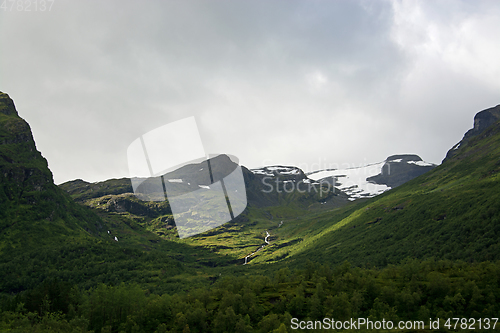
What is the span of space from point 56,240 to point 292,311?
584 ft

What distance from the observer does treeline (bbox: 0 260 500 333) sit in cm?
7112

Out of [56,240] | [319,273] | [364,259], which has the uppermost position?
[56,240]

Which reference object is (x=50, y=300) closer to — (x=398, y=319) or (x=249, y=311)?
(x=249, y=311)

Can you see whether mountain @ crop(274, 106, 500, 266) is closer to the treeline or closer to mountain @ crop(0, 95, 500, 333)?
mountain @ crop(0, 95, 500, 333)

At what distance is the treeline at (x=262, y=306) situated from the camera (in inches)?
2800

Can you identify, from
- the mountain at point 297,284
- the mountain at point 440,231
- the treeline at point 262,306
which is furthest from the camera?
the mountain at point 440,231

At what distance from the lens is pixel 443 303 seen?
75000 mm

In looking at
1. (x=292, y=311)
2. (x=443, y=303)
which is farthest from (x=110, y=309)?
(x=443, y=303)

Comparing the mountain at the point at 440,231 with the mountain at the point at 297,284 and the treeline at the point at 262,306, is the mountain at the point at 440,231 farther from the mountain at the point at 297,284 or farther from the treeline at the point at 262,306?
the treeline at the point at 262,306

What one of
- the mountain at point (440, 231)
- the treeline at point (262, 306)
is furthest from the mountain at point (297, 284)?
the mountain at point (440, 231)

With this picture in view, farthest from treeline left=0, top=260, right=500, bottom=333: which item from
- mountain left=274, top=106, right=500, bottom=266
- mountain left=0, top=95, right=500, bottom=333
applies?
mountain left=274, top=106, right=500, bottom=266

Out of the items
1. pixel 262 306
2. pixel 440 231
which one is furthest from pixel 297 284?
pixel 440 231

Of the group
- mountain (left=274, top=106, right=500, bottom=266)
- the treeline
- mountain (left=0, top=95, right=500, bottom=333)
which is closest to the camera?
the treeline

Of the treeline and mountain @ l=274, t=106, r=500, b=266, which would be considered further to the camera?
mountain @ l=274, t=106, r=500, b=266
